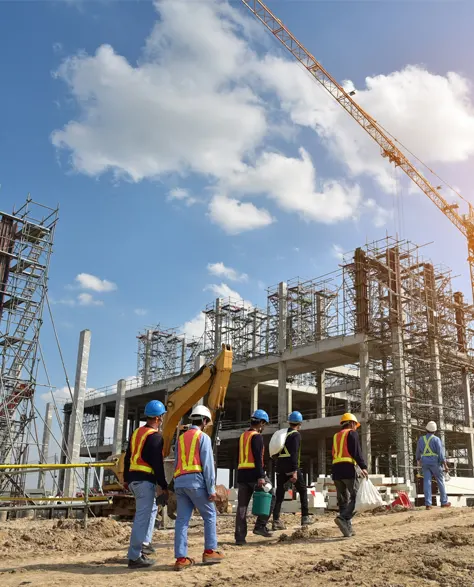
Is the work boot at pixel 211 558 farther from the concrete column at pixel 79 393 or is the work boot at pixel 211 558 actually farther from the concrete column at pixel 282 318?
the concrete column at pixel 282 318

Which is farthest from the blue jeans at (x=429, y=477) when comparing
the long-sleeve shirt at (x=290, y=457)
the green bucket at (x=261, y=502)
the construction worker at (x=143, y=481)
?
the construction worker at (x=143, y=481)

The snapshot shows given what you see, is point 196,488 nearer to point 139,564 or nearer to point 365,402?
point 139,564

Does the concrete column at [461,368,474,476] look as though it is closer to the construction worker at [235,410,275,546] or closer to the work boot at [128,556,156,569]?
the construction worker at [235,410,275,546]

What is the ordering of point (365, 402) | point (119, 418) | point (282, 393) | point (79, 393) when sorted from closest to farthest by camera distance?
point (79, 393) → point (365, 402) → point (282, 393) → point (119, 418)

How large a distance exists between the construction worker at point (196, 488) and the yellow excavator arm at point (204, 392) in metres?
3.91

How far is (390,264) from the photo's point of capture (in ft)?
111

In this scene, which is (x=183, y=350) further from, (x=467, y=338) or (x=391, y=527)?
(x=391, y=527)

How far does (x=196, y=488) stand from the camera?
6.36m

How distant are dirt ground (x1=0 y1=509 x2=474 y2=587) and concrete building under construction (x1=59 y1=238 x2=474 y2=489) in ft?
59.7

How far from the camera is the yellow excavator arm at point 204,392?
10641mm

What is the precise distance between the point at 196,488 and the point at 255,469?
2046 mm

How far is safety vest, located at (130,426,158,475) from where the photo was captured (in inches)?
261

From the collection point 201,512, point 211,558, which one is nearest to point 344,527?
point 211,558

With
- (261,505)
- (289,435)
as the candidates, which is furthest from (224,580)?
(289,435)
